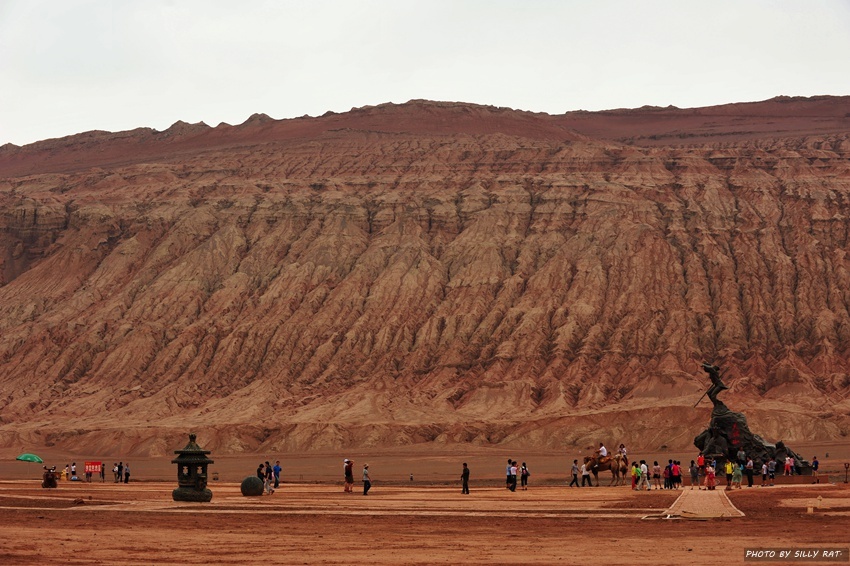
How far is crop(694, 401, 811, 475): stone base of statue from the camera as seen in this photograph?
49812 millimetres

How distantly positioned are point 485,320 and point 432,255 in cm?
1172

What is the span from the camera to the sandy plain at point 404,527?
23.1m

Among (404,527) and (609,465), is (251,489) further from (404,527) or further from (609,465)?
(404,527)

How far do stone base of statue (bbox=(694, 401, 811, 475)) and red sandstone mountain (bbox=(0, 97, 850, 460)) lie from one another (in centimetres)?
3182

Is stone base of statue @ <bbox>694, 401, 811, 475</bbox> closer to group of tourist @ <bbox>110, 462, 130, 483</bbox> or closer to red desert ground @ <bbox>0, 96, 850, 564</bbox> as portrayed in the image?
red desert ground @ <bbox>0, 96, 850, 564</bbox>

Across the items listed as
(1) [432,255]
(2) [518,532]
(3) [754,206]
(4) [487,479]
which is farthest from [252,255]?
(2) [518,532]

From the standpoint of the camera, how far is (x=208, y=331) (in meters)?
108

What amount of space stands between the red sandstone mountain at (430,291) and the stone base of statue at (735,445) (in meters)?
31.8

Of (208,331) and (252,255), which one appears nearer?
(208,331)

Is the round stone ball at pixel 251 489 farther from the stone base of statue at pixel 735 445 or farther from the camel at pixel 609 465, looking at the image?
the stone base of statue at pixel 735 445

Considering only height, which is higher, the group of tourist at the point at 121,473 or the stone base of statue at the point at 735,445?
the stone base of statue at the point at 735,445

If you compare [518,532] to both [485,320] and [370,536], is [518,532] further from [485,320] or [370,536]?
[485,320]

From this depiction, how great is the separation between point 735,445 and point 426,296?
6078cm

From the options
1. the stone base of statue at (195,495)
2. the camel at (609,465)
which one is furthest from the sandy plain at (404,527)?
the camel at (609,465)
